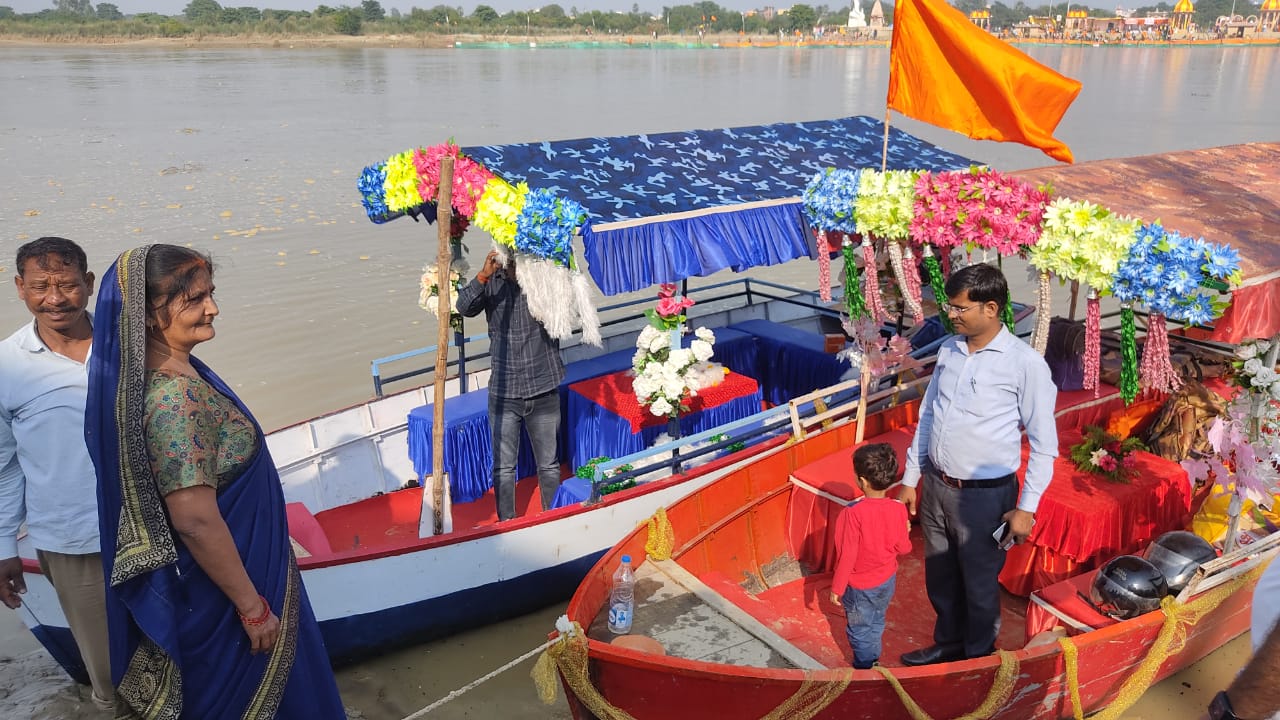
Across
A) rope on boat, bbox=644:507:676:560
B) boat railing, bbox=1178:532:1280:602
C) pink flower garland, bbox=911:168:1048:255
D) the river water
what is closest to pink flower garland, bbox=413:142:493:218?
the river water

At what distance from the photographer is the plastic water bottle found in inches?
150

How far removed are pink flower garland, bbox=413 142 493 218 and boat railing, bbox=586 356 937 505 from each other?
71.6 inches

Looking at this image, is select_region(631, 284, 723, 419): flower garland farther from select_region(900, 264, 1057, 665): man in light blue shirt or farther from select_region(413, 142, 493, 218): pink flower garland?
select_region(900, 264, 1057, 665): man in light blue shirt

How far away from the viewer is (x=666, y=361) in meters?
5.85

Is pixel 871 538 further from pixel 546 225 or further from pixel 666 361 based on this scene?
pixel 666 361

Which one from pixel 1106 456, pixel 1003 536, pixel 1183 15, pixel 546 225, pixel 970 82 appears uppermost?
pixel 1183 15

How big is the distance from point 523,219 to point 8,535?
2.74 m

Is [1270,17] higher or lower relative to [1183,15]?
Answer: lower

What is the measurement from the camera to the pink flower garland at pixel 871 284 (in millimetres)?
5055

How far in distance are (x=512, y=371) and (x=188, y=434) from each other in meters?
3.10

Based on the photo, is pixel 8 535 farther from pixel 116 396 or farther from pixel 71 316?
pixel 116 396

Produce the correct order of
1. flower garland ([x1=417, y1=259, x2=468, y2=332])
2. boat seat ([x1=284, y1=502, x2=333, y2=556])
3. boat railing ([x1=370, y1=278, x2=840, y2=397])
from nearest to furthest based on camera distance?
boat seat ([x1=284, y1=502, x2=333, y2=556])
flower garland ([x1=417, y1=259, x2=468, y2=332])
boat railing ([x1=370, y1=278, x2=840, y2=397])

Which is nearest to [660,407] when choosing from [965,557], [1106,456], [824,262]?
[824,262]

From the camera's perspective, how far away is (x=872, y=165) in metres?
6.68
